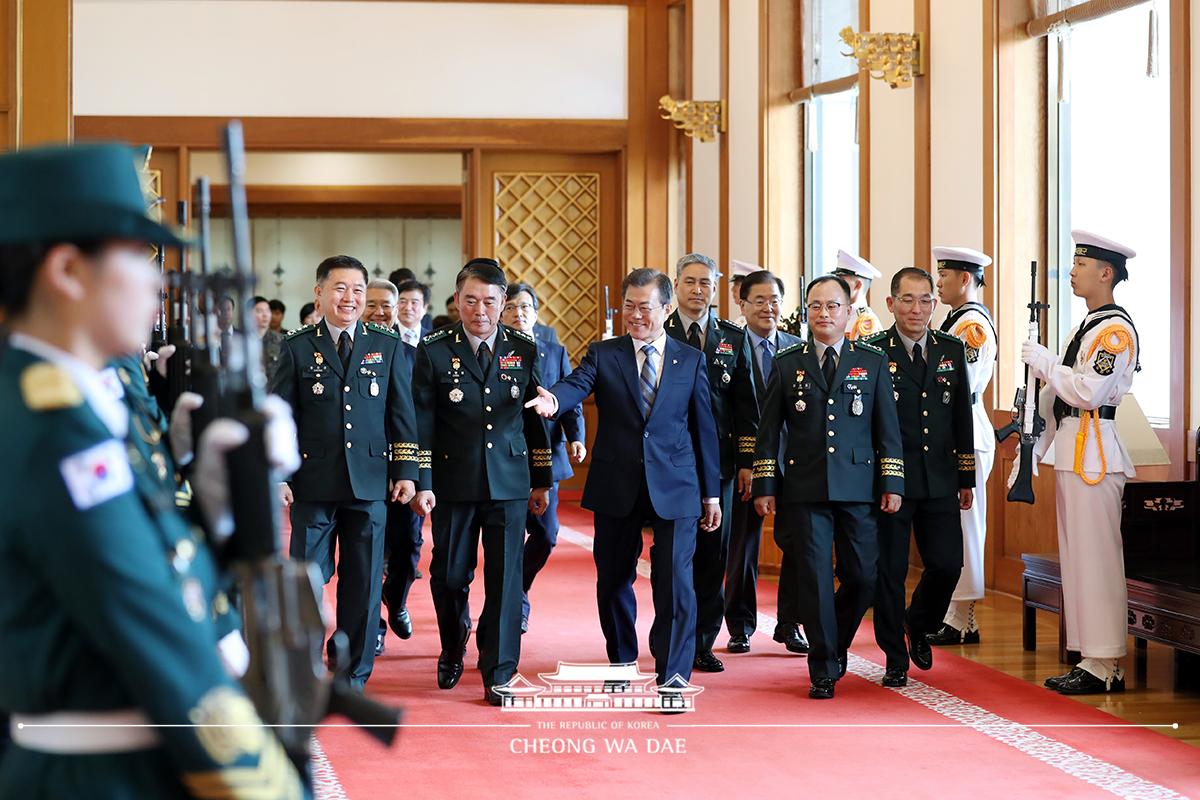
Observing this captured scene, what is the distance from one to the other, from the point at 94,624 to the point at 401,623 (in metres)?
4.48

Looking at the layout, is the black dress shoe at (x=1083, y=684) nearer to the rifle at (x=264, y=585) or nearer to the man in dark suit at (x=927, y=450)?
the man in dark suit at (x=927, y=450)

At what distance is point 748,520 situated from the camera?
564cm

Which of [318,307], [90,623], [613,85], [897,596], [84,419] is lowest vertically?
[897,596]

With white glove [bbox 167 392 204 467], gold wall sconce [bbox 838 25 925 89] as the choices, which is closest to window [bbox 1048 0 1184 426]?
gold wall sconce [bbox 838 25 925 89]

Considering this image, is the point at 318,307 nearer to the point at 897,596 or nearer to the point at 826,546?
the point at 826,546

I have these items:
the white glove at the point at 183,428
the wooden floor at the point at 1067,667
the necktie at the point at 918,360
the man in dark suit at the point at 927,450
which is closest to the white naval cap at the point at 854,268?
the man in dark suit at the point at 927,450

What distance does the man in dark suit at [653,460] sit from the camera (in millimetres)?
4453

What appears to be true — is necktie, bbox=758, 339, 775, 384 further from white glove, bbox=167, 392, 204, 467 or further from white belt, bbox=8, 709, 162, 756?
white belt, bbox=8, 709, 162, 756

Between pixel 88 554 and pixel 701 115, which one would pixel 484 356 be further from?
pixel 701 115

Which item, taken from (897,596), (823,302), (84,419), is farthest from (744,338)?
(84,419)

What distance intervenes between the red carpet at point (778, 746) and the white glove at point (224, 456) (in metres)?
2.20

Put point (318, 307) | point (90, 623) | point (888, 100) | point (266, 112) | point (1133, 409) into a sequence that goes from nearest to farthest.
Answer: point (90, 623), point (318, 307), point (1133, 409), point (888, 100), point (266, 112)

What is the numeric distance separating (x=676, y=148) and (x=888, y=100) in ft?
12.1

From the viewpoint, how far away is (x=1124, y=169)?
20.4 ft
